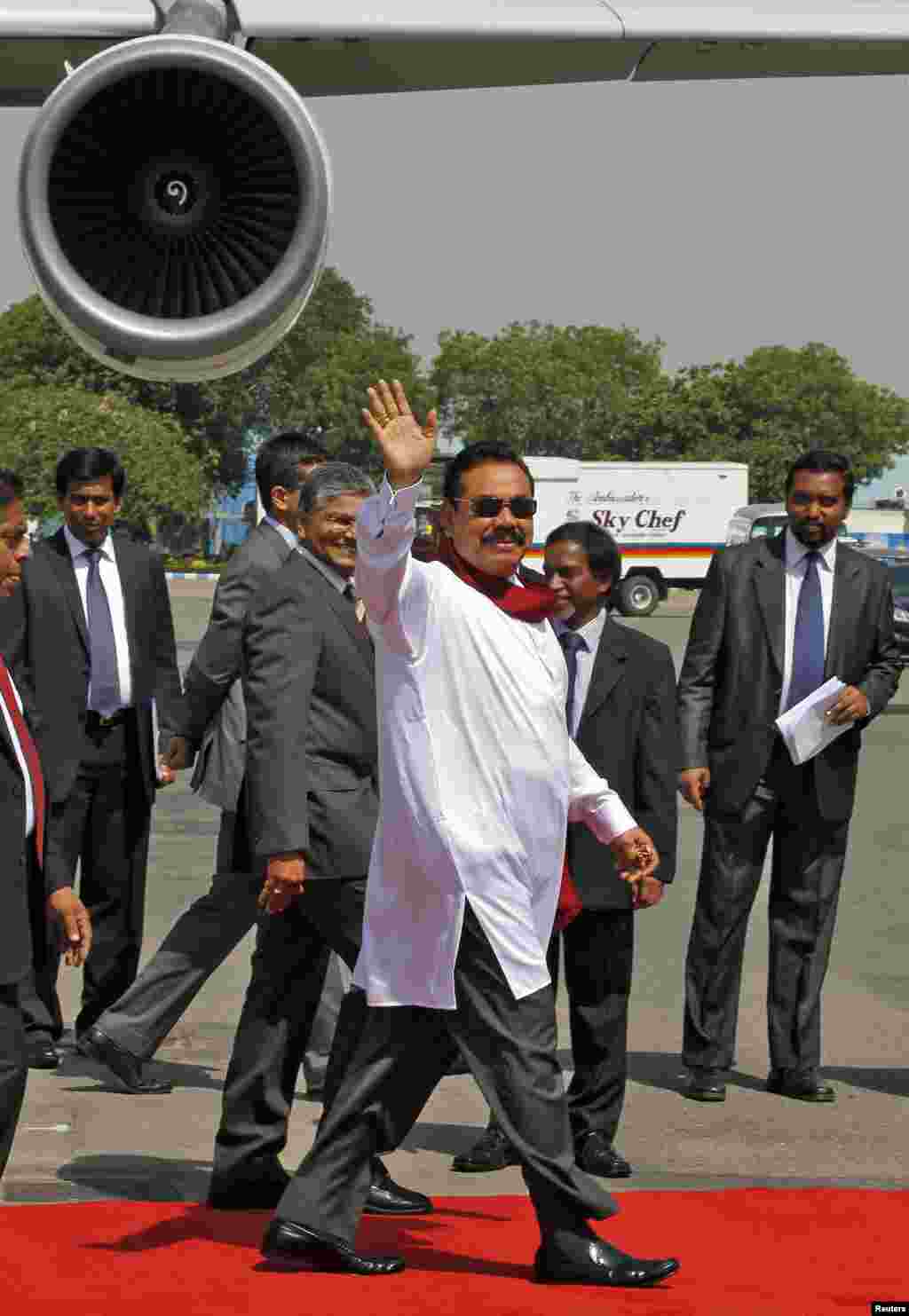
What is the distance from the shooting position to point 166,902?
10242mm

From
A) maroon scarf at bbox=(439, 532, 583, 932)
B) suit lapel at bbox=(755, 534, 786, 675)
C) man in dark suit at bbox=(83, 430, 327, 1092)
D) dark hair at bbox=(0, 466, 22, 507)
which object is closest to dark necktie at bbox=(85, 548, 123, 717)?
man in dark suit at bbox=(83, 430, 327, 1092)

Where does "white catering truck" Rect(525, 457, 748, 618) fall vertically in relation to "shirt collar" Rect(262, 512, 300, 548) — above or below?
above

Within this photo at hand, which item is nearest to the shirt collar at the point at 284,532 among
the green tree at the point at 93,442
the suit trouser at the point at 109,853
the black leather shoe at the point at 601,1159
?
the suit trouser at the point at 109,853

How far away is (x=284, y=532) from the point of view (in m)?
6.91

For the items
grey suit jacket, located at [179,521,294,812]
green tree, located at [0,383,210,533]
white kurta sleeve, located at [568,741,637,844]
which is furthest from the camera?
green tree, located at [0,383,210,533]

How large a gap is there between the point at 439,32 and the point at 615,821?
12.3 ft

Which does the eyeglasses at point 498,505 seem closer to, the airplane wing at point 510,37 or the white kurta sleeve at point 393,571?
the white kurta sleeve at point 393,571

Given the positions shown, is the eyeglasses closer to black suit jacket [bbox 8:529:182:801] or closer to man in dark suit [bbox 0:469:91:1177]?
man in dark suit [bbox 0:469:91:1177]

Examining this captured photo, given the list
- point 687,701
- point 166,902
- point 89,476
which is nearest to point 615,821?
point 687,701

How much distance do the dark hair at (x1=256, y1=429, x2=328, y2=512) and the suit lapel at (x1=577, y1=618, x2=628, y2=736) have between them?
1098mm

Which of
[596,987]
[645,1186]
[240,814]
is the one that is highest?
[240,814]

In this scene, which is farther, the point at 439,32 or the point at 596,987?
the point at 439,32

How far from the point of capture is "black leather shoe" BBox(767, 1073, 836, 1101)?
674cm

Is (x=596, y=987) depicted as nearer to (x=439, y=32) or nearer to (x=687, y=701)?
(x=687, y=701)
